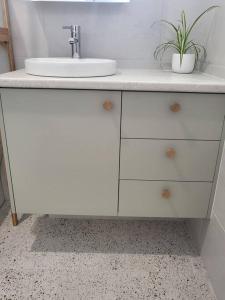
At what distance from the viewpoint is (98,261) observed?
1.16 metres

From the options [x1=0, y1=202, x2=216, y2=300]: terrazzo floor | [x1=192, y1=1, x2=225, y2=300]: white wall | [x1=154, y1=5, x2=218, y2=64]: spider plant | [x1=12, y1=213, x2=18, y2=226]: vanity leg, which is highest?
[x1=154, y1=5, x2=218, y2=64]: spider plant

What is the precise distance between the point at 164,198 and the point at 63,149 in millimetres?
462

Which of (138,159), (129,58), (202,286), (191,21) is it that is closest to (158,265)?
(202,286)

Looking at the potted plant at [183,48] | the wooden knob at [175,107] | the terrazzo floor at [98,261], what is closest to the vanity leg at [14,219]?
the terrazzo floor at [98,261]

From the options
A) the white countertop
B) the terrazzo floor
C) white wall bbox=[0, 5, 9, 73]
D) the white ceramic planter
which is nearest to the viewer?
the white countertop

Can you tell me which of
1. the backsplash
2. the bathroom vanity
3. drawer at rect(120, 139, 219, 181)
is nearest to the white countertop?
the bathroom vanity

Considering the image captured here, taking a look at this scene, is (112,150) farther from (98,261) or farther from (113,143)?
(98,261)

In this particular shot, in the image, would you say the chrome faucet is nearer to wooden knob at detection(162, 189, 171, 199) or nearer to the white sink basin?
the white sink basin

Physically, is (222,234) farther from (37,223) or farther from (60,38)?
(60,38)

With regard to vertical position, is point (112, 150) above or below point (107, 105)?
below

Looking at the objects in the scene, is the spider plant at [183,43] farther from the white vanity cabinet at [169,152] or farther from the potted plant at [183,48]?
the white vanity cabinet at [169,152]

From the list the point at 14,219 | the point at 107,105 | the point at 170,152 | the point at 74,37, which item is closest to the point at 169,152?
the point at 170,152

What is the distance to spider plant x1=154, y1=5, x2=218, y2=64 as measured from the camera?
4.02 ft

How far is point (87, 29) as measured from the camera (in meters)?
1.31
